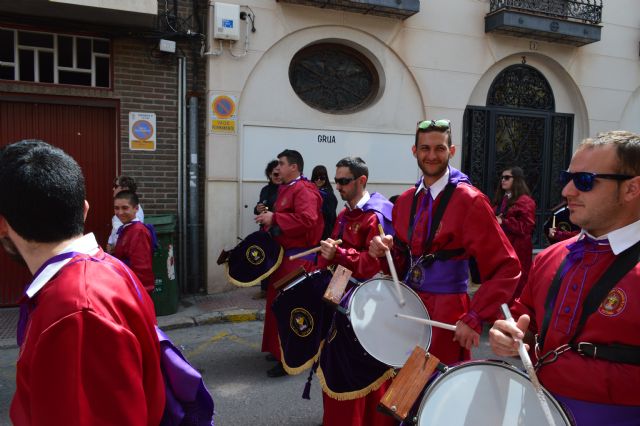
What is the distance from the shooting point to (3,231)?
4.94 feet

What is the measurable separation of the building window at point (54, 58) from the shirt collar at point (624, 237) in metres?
7.30

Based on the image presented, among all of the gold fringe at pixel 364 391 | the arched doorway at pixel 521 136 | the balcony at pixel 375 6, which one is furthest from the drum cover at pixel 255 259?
the arched doorway at pixel 521 136

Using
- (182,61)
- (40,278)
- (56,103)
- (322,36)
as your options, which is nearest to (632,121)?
(322,36)

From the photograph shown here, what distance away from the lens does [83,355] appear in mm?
1277

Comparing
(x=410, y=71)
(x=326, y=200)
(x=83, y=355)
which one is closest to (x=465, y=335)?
(x=83, y=355)

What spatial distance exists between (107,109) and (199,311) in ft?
10.8

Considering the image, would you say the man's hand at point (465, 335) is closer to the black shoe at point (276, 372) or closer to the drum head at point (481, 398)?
the drum head at point (481, 398)

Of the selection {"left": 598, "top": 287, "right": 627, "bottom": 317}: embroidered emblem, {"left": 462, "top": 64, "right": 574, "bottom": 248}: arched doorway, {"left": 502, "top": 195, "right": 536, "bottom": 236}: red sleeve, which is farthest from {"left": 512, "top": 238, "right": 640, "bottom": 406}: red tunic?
{"left": 462, "top": 64, "right": 574, "bottom": 248}: arched doorway

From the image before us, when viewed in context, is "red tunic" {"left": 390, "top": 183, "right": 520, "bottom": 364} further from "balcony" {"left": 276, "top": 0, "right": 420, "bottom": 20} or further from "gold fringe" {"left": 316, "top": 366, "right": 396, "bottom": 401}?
"balcony" {"left": 276, "top": 0, "right": 420, "bottom": 20}

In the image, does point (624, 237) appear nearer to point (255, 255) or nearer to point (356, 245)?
point (356, 245)

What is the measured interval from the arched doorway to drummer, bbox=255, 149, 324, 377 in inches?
219

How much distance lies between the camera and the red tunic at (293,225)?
5.01 metres

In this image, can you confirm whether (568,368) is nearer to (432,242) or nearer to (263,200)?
(432,242)

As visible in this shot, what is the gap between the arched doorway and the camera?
10016mm
